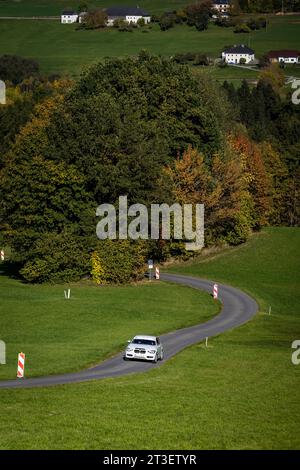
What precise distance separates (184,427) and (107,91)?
227 feet

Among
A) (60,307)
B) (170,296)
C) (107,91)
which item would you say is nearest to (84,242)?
(170,296)

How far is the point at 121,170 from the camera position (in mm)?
80500

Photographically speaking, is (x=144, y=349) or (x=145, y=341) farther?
(x=145, y=341)

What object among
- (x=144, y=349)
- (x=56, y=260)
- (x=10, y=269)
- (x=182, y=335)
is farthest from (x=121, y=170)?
(x=144, y=349)

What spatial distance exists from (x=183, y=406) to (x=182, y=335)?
23828 mm

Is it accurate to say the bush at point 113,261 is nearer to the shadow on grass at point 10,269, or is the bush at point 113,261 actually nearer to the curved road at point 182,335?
the curved road at point 182,335

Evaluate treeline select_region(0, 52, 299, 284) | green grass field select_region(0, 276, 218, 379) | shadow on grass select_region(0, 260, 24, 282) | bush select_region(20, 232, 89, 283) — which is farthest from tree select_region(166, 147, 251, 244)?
shadow on grass select_region(0, 260, 24, 282)

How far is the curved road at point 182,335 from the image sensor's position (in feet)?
131

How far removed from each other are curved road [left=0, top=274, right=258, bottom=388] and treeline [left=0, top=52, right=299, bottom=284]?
25.9 ft

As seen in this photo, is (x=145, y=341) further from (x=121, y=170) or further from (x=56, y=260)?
(x=121, y=170)

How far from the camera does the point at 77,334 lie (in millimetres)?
53719
